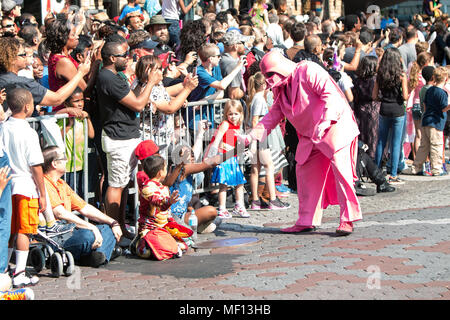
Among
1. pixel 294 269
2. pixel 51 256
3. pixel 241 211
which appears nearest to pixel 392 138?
pixel 241 211

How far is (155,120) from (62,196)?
1924mm

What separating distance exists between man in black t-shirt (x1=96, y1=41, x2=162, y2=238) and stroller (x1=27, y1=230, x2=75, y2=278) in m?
1.18

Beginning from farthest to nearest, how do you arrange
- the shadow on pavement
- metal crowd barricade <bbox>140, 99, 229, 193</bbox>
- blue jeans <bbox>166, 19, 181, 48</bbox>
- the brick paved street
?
blue jeans <bbox>166, 19, 181, 48</bbox>
metal crowd barricade <bbox>140, 99, 229, 193</bbox>
the shadow on pavement
the brick paved street

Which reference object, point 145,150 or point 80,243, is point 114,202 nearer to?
point 145,150

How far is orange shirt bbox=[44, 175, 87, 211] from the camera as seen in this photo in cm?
733

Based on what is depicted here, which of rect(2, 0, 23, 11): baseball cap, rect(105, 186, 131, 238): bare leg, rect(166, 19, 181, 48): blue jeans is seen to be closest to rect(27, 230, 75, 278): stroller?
rect(105, 186, 131, 238): bare leg

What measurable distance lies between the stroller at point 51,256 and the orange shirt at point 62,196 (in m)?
0.31

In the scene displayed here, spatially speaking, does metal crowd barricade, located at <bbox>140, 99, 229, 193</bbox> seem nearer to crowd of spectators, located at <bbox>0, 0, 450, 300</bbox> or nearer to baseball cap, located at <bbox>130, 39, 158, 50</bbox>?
crowd of spectators, located at <bbox>0, 0, 450, 300</bbox>

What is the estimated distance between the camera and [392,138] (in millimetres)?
12242

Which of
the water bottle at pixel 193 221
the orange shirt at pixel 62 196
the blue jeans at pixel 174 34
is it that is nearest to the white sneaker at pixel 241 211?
the water bottle at pixel 193 221

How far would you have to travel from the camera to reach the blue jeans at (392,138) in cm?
1219

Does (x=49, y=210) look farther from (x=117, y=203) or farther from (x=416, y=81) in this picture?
(x=416, y=81)

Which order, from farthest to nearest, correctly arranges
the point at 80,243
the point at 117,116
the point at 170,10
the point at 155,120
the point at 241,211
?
the point at 170,10 < the point at 241,211 < the point at 155,120 < the point at 117,116 < the point at 80,243
